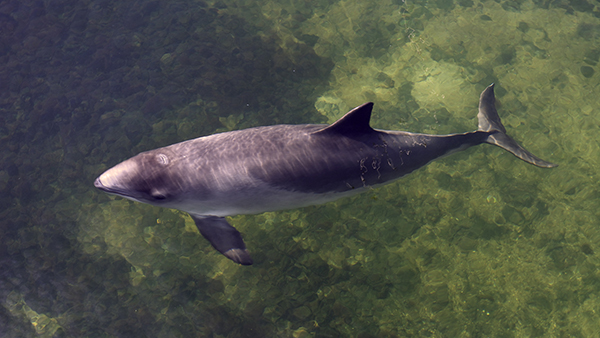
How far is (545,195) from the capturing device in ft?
19.0

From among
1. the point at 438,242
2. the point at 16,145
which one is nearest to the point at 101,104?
the point at 16,145

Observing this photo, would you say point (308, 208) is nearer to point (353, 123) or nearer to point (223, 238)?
point (223, 238)

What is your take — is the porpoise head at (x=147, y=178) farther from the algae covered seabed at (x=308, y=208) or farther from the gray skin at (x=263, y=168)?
the algae covered seabed at (x=308, y=208)

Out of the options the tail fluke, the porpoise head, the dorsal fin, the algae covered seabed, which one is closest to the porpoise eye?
the porpoise head

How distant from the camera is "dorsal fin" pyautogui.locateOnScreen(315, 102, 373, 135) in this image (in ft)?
13.6

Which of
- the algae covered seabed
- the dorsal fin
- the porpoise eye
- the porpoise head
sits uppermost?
the dorsal fin

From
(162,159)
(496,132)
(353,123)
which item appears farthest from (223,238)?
(496,132)

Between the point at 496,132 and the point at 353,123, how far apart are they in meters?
2.70

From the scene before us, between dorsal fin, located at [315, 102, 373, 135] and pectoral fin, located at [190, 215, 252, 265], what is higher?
dorsal fin, located at [315, 102, 373, 135]

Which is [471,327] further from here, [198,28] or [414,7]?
[198,28]

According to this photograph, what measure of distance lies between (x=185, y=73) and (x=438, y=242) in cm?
579

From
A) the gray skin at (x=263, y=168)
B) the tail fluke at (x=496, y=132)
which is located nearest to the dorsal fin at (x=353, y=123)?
the gray skin at (x=263, y=168)

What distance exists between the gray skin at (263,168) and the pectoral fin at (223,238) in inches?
0.5

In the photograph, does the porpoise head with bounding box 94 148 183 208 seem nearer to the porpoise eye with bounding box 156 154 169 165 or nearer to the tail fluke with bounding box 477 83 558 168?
the porpoise eye with bounding box 156 154 169 165
